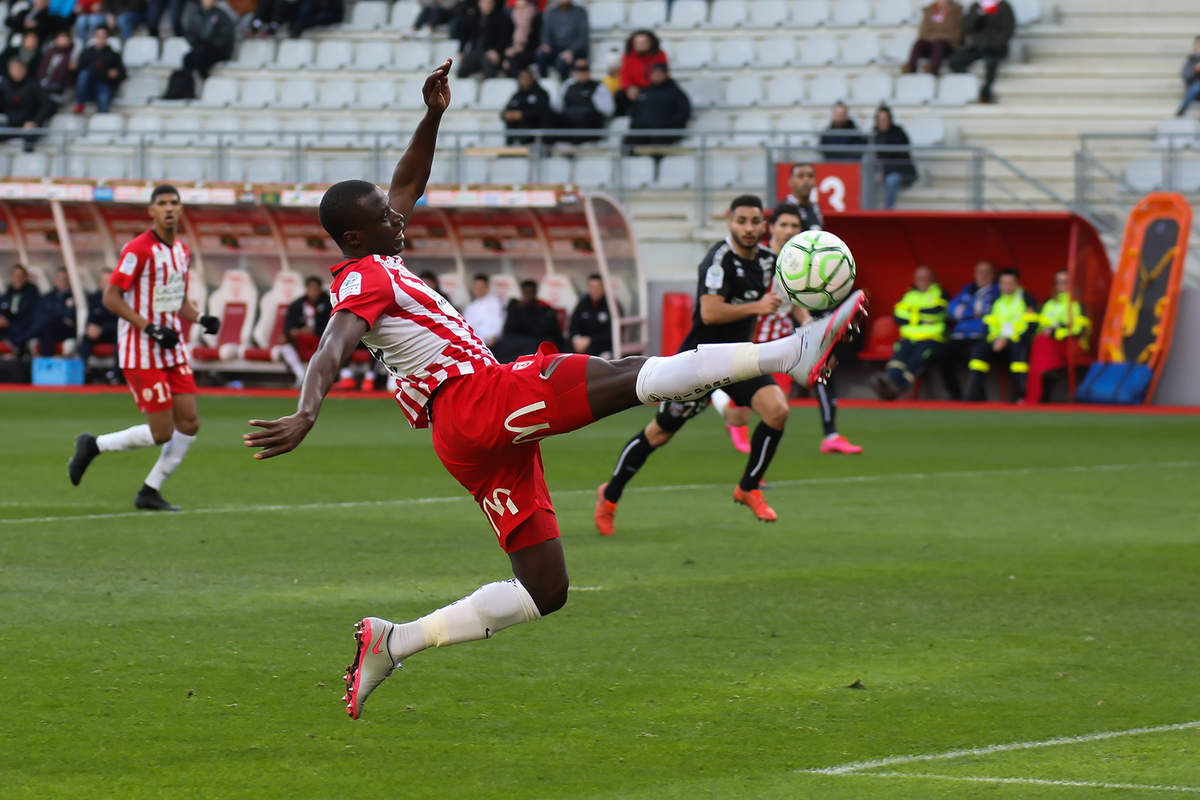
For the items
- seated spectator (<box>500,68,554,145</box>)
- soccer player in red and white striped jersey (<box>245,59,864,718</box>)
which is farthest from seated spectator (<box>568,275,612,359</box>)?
soccer player in red and white striped jersey (<box>245,59,864,718</box>)

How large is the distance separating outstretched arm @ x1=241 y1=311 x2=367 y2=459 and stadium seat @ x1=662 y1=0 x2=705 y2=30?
2333cm

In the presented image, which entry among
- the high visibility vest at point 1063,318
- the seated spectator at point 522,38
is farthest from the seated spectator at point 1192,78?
the seated spectator at point 522,38

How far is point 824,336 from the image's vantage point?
5.61 metres

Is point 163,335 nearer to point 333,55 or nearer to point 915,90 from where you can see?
point 915,90

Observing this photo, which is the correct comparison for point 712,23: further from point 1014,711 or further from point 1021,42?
point 1014,711

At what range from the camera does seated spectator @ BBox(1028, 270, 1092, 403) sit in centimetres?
2203

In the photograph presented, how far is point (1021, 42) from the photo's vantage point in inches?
1032

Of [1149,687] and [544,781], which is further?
[1149,687]

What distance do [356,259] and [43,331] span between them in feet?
69.1

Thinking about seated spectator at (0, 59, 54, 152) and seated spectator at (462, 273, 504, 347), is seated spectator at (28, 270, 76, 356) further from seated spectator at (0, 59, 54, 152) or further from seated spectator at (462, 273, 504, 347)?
seated spectator at (462, 273, 504, 347)

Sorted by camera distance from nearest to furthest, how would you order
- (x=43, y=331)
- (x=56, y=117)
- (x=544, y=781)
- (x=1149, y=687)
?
(x=544, y=781), (x=1149, y=687), (x=43, y=331), (x=56, y=117)

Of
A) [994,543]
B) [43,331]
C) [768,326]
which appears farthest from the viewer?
[43,331]

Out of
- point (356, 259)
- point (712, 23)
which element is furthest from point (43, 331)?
point (356, 259)

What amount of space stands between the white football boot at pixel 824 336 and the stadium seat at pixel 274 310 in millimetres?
20268
